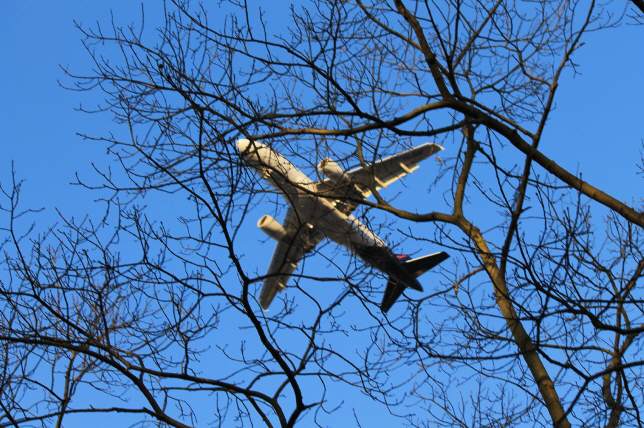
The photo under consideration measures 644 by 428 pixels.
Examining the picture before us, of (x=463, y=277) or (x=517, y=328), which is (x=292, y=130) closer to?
(x=463, y=277)

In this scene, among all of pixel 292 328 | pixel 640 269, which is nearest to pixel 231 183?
pixel 292 328

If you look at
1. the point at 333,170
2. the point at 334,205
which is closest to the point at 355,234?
the point at 334,205

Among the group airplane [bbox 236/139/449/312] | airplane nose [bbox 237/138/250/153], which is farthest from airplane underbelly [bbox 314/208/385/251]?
airplane nose [bbox 237/138/250/153]

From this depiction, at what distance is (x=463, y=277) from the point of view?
729 cm

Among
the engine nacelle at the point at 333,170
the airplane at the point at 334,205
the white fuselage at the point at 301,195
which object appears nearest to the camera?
the white fuselage at the point at 301,195

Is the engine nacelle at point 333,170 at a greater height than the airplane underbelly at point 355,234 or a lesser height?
greater

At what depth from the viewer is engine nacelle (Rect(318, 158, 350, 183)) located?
7746 millimetres

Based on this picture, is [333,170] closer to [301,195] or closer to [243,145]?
[301,195]

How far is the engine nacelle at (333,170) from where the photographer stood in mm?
7746

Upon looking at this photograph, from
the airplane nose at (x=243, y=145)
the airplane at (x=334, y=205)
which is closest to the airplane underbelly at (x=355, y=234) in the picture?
the airplane at (x=334, y=205)

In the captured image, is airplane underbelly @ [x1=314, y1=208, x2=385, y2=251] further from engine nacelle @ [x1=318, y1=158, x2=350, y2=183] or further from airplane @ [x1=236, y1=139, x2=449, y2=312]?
engine nacelle @ [x1=318, y1=158, x2=350, y2=183]

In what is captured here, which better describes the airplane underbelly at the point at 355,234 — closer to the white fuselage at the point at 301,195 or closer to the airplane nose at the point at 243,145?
the white fuselage at the point at 301,195

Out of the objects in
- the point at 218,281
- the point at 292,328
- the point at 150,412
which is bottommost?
the point at 150,412

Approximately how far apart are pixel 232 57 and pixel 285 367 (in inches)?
115
